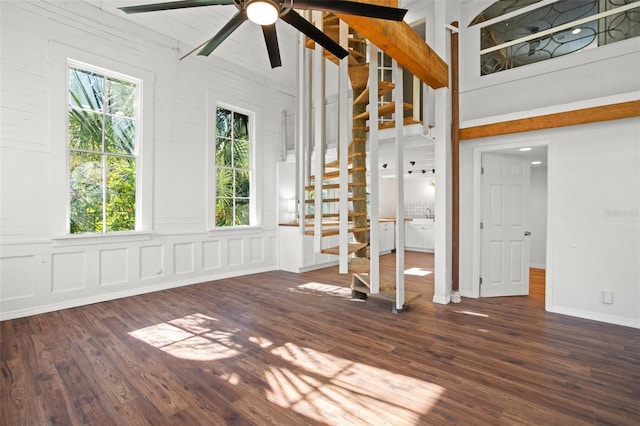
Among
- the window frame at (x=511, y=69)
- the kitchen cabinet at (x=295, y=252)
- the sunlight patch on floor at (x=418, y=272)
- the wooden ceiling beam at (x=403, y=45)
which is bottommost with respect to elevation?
the sunlight patch on floor at (x=418, y=272)

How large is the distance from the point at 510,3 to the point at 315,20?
2.99 meters

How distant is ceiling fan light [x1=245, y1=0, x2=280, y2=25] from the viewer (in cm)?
171

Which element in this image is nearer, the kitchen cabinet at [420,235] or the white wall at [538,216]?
the white wall at [538,216]

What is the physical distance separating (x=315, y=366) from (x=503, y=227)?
347 centimetres

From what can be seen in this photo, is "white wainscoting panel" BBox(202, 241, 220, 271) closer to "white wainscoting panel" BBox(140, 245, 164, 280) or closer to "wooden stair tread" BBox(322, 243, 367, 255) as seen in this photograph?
"white wainscoting panel" BBox(140, 245, 164, 280)

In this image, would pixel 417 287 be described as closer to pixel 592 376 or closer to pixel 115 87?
pixel 592 376

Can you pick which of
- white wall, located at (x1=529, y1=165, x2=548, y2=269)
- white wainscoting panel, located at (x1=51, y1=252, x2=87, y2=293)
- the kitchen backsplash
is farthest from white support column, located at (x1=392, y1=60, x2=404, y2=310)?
the kitchen backsplash

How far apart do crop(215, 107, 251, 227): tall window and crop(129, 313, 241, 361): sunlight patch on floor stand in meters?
2.48

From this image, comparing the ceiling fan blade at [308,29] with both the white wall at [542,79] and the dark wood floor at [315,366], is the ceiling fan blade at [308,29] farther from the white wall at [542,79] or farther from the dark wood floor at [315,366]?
the white wall at [542,79]

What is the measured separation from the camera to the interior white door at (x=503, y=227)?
4.42m

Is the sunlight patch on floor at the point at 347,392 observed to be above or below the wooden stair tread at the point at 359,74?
below

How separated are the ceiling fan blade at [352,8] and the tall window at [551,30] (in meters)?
3.16

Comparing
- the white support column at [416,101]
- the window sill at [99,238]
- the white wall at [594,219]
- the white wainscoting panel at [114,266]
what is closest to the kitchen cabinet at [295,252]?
the window sill at [99,238]

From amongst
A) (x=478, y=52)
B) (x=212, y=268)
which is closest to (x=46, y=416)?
(x=212, y=268)
